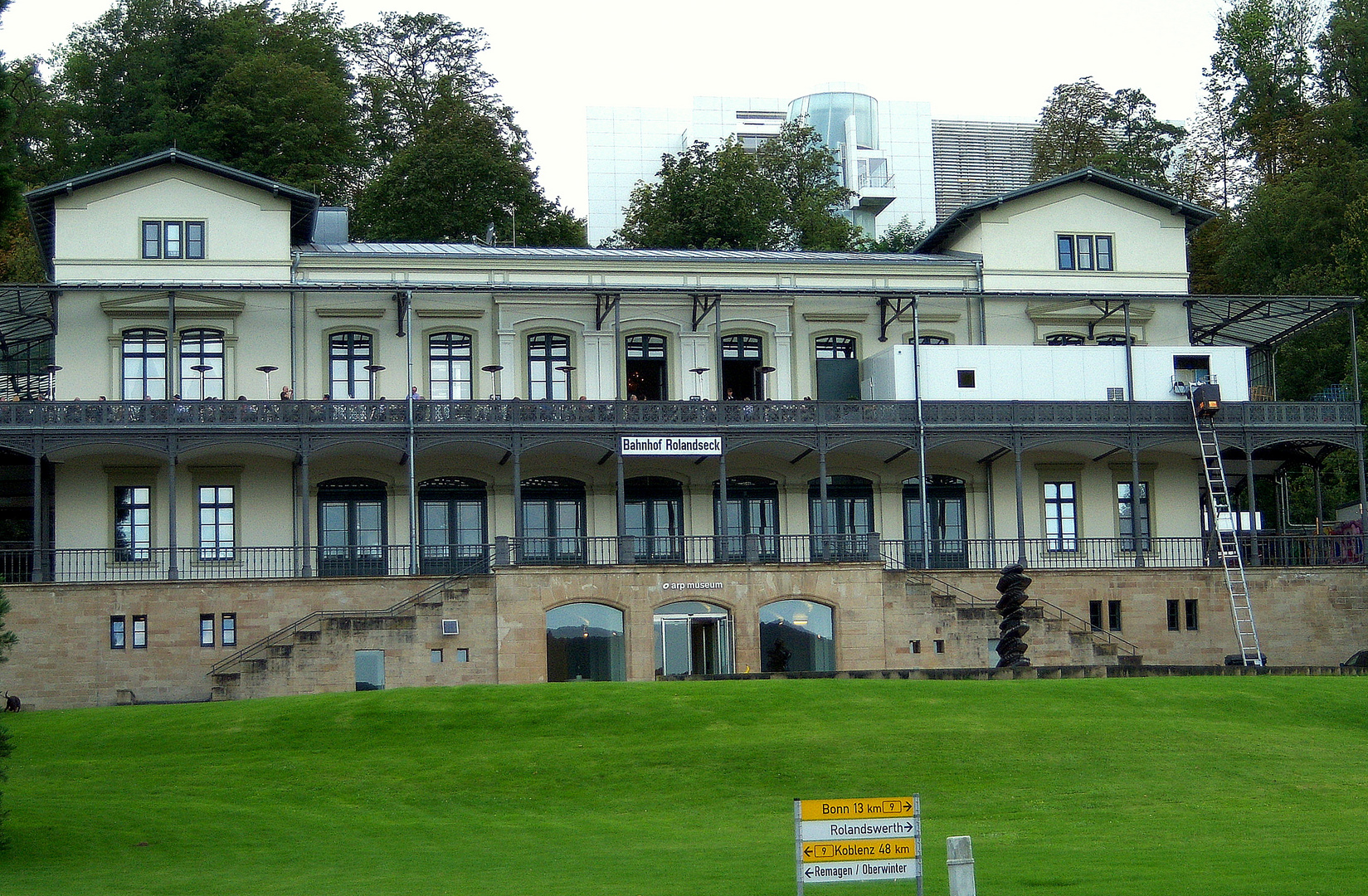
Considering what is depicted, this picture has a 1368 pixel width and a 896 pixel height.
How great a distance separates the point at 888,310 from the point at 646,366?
22.0 ft

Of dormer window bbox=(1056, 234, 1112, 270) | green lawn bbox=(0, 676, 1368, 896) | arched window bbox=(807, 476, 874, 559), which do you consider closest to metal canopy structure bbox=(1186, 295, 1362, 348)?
dormer window bbox=(1056, 234, 1112, 270)

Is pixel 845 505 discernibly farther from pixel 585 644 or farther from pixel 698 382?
pixel 585 644

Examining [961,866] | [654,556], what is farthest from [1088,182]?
[961,866]

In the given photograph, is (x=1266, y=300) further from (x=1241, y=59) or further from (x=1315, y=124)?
(x=1241, y=59)

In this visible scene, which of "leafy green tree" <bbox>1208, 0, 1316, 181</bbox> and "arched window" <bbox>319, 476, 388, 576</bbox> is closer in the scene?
"arched window" <bbox>319, 476, 388, 576</bbox>

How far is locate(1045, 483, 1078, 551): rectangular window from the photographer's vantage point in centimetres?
4731

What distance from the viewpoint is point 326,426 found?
41938 millimetres

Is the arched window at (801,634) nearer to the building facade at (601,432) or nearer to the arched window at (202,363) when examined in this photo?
the building facade at (601,432)

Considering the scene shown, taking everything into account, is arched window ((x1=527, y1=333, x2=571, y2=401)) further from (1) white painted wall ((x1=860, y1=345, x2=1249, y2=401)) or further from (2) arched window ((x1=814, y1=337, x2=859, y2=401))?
(1) white painted wall ((x1=860, y1=345, x2=1249, y2=401))

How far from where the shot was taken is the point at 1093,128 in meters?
67.4

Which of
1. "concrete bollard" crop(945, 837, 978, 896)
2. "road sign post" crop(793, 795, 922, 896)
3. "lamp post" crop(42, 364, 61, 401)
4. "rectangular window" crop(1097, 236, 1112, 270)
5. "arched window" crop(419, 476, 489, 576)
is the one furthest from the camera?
"rectangular window" crop(1097, 236, 1112, 270)

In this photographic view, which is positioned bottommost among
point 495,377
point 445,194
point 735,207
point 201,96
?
point 495,377

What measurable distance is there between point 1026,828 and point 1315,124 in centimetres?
4966

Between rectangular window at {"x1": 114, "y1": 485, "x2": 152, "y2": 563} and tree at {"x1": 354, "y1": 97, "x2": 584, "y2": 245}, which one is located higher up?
tree at {"x1": 354, "y1": 97, "x2": 584, "y2": 245}
